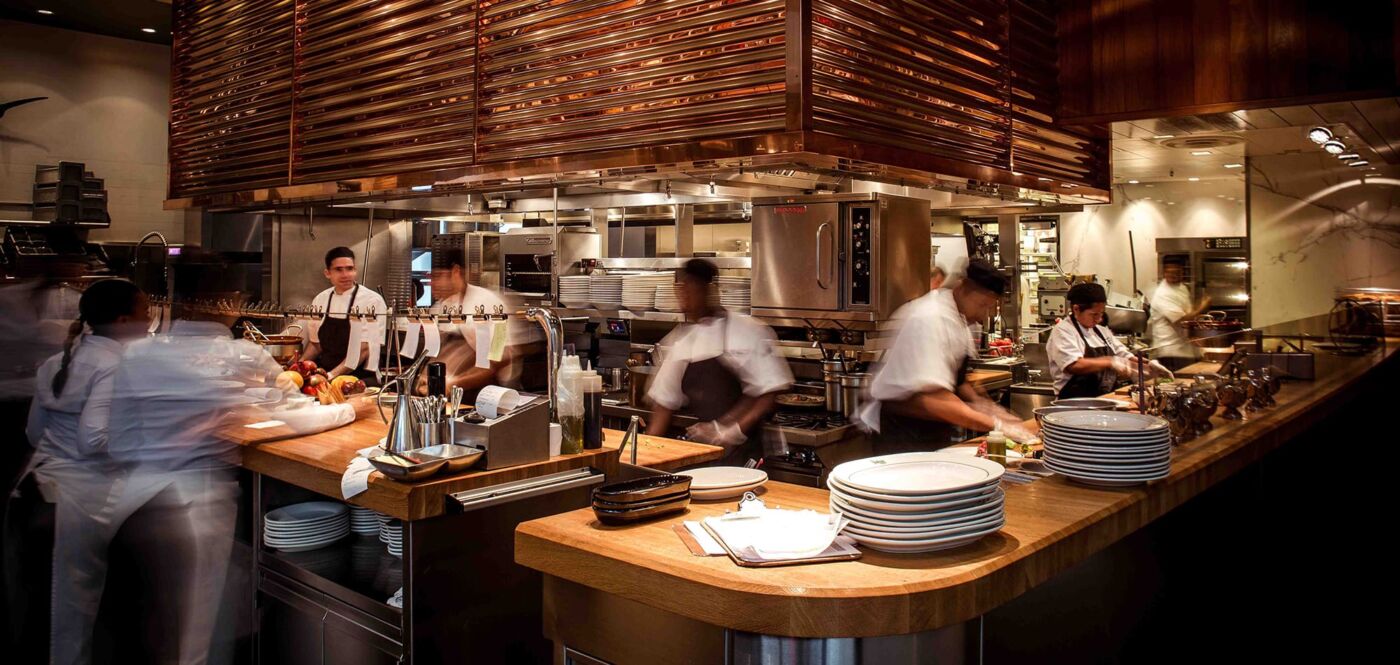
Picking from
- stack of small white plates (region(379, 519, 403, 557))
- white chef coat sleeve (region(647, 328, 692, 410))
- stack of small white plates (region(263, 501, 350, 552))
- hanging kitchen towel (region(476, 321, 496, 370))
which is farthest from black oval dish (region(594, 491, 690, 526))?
white chef coat sleeve (region(647, 328, 692, 410))

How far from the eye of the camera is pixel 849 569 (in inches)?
73.3

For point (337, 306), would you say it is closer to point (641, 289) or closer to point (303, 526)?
point (641, 289)

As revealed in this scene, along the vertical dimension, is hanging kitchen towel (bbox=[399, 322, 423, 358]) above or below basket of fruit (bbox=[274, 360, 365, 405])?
above

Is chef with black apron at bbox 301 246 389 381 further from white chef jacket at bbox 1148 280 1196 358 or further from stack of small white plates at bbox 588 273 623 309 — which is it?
white chef jacket at bbox 1148 280 1196 358

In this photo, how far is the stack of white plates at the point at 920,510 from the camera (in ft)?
6.27

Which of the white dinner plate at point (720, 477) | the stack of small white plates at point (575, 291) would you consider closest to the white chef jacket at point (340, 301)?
the stack of small white plates at point (575, 291)

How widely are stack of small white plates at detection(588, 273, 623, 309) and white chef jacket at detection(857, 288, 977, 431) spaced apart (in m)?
2.29

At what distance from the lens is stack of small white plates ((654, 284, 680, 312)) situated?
5.73 m

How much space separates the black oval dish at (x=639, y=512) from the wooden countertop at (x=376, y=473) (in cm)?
64

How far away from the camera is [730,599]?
1769mm

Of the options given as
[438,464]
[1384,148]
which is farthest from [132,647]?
[1384,148]

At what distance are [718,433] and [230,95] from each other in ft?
9.59

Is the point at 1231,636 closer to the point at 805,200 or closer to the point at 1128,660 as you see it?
the point at 1128,660

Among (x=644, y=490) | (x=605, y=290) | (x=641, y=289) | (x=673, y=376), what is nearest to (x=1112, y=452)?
(x=644, y=490)
